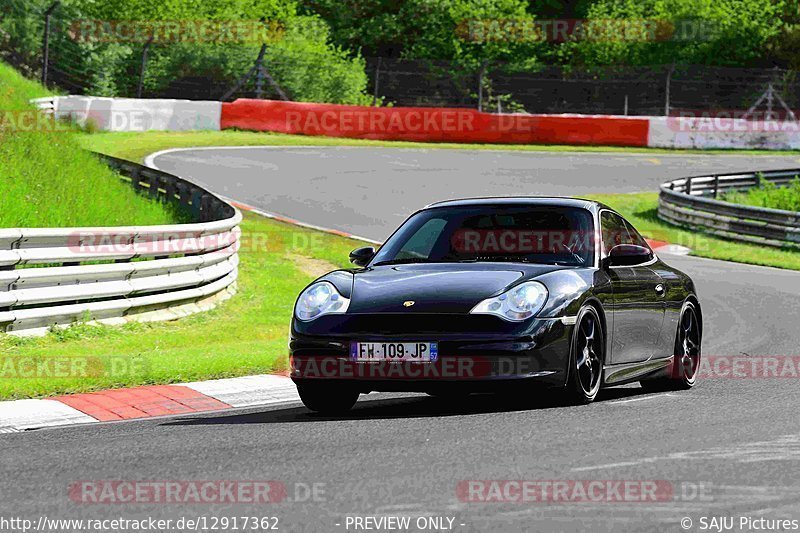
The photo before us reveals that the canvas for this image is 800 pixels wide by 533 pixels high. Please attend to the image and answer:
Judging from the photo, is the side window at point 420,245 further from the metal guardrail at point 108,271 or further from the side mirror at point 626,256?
the metal guardrail at point 108,271

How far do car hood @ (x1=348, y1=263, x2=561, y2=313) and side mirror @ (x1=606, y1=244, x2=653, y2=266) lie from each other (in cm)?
54

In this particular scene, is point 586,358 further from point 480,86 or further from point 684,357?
point 480,86

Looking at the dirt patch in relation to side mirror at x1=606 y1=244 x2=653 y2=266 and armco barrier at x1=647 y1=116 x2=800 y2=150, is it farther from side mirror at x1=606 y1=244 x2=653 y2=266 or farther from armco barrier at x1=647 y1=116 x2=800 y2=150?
armco barrier at x1=647 y1=116 x2=800 y2=150

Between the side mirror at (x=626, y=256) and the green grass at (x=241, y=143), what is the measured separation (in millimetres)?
23918

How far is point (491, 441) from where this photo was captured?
7379 millimetres

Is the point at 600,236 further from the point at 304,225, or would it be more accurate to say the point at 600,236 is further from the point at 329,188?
the point at 329,188

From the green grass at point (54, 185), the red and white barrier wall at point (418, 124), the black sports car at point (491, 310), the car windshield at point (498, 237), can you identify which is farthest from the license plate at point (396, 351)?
the red and white barrier wall at point (418, 124)

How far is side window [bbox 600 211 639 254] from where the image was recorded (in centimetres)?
980

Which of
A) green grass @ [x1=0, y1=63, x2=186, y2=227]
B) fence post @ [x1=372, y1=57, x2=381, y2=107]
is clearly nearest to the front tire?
green grass @ [x1=0, y1=63, x2=186, y2=227]

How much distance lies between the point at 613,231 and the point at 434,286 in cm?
194

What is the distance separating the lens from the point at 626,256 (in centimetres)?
938

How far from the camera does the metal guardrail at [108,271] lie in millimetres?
12297

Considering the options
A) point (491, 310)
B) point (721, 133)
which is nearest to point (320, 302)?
point (491, 310)

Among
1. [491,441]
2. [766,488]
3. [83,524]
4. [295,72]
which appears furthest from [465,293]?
[295,72]
